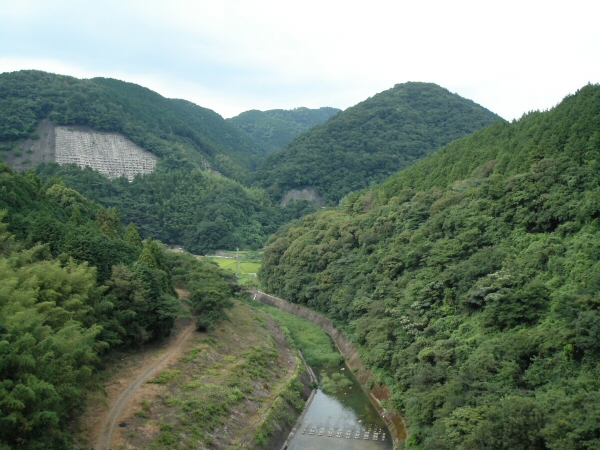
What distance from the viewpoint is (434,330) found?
3144 cm

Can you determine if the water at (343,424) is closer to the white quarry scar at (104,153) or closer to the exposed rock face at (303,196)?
the exposed rock face at (303,196)

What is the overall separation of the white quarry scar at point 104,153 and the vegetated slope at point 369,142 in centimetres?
2988

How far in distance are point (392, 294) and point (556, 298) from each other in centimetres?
1503

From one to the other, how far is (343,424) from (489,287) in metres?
11.6

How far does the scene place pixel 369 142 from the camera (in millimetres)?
128625

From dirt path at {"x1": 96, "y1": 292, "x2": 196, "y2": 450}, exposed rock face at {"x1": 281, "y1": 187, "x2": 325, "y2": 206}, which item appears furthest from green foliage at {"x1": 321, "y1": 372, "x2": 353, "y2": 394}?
exposed rock face at {"x1": 281, "y1": 187, "x2": 325, "y2": 206}

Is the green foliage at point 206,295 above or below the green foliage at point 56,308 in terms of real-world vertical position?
below

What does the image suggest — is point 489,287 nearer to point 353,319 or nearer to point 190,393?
point 190,393

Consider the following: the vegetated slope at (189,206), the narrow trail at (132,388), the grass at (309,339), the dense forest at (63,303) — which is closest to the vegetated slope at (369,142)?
the vegetated slope at (189,206)

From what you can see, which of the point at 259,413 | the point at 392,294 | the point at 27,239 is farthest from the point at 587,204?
the point at 27,239

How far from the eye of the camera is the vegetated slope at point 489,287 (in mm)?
21172

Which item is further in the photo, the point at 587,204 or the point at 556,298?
the point at 587,204

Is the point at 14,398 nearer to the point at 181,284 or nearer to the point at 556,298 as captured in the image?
the point at 556,298

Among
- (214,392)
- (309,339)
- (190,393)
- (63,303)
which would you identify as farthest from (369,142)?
(63,303)
